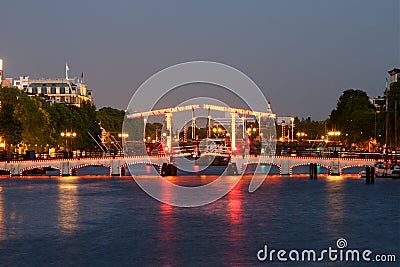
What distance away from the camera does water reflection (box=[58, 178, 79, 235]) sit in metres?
42.1

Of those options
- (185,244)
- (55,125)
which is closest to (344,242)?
(185,244)

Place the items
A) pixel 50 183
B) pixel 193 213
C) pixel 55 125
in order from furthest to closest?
pixel 55 125 → pixel 50 183 → pixel 193 213

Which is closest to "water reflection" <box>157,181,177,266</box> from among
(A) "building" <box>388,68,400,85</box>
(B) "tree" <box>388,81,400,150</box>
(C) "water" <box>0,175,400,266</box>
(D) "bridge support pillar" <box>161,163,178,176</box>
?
(C) "water" <box>0,175,400,266</box>

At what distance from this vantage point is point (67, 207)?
2082 inches

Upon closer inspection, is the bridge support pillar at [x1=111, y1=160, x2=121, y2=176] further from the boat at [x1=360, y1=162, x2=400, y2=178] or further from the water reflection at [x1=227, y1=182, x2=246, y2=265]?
the boat at [x1=360, y1=162, x2=400, y2=178]

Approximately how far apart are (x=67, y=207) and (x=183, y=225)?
13.4 m

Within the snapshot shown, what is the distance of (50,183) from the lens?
7725 cm

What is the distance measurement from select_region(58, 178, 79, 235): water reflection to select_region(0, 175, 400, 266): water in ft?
0.22

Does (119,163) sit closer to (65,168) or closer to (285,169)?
(65,168)

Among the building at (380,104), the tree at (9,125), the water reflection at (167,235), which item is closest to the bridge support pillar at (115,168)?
the tree at (9,125)

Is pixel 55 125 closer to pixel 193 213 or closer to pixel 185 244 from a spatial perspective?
pixel 193 213

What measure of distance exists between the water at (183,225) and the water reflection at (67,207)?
0.22ft

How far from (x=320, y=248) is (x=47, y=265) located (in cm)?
1318

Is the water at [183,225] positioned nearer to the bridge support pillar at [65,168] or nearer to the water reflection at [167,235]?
the water reflection at [167,235]
